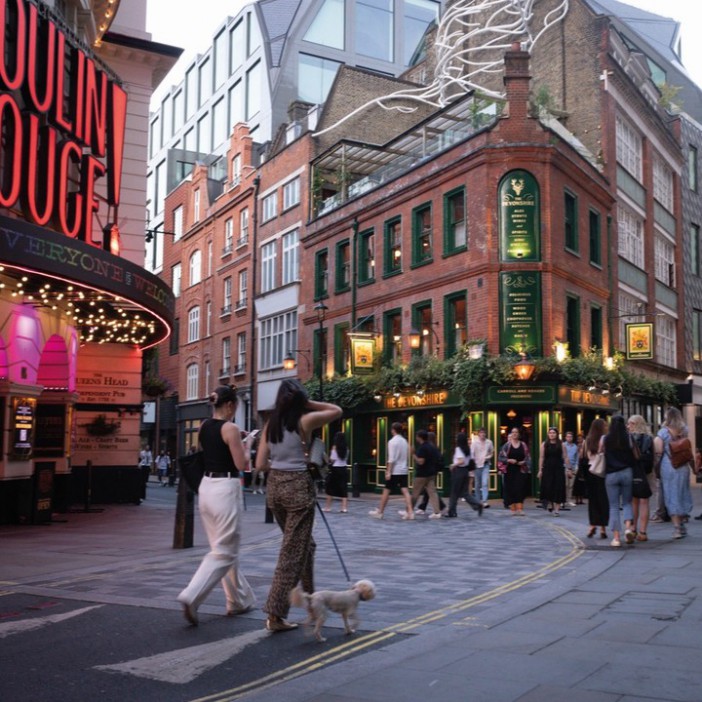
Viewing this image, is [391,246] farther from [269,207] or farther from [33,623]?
[33,623]

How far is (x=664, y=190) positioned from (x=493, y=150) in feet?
47.0

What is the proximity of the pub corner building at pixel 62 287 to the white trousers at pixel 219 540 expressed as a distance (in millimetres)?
6296

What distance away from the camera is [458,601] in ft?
25.3

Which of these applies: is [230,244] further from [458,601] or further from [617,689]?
[617,689]

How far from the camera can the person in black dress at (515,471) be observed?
715 inches

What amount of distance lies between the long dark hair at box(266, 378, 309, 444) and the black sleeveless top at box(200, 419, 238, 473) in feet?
1.41

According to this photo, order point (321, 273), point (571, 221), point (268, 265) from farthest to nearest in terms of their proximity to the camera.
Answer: point (268, 265)
point (321, 273)
point (571, 221)

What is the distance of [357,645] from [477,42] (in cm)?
3608

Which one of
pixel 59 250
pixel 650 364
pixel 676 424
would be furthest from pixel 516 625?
pixel 650 364

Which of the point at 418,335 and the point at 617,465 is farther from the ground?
the point at 418,335

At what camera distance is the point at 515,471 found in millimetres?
18312

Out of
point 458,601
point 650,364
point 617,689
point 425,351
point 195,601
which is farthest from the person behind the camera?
point 650,364

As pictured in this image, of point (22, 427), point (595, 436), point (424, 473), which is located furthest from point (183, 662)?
point (424, 473)

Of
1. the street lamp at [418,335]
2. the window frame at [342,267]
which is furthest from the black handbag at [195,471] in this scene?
the window frame at [342,267]
